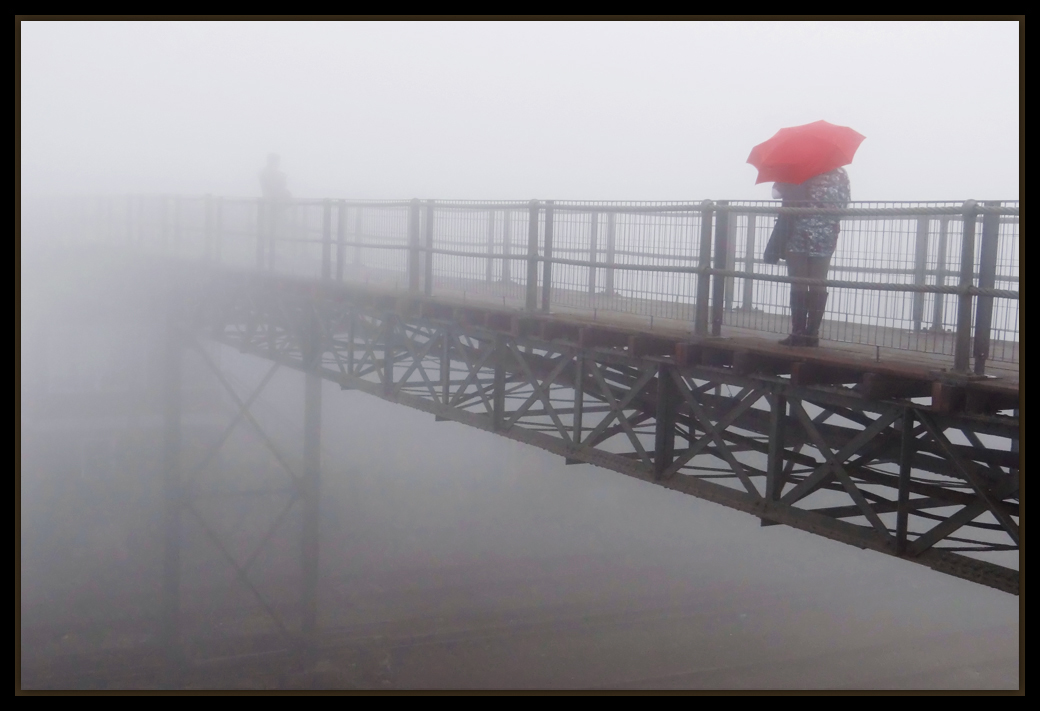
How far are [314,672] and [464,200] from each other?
9512mm

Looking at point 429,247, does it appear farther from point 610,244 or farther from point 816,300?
point 816,300

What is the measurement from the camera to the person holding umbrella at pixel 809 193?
5.78 meters

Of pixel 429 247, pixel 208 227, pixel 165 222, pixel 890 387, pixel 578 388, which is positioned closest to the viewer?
pixel 890 387

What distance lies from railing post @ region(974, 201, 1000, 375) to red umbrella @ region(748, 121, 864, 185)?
1.17 m

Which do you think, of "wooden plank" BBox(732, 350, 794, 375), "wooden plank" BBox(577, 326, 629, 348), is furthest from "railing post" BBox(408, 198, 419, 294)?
"wooden plank" BBox(732, 350, 794, 375)

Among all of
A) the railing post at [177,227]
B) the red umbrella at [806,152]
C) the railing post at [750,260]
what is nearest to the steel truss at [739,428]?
the railing post at [750,260]

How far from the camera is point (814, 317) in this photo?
5.94 m

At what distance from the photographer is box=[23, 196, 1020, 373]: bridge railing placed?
526cm

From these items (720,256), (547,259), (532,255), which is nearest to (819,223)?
(720,256)

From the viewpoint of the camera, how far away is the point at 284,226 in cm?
1333

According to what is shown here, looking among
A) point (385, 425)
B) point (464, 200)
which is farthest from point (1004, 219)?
point (385, 425)

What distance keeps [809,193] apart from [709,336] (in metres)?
1.10

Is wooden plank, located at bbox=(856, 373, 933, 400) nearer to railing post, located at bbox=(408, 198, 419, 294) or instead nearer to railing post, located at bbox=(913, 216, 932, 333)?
railing post, located at bbox=(913, 216, 932, 333)
